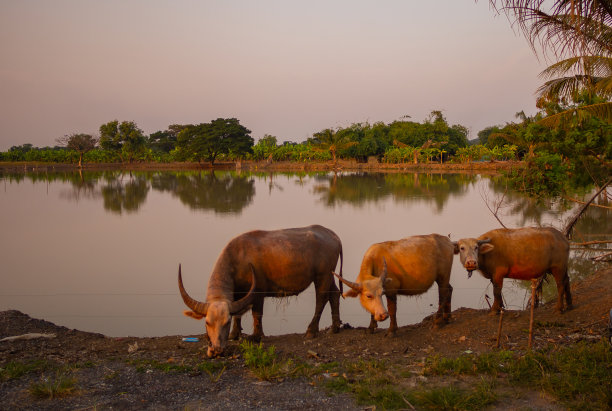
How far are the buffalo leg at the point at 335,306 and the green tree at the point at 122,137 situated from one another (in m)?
73.7

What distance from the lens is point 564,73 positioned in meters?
11.1

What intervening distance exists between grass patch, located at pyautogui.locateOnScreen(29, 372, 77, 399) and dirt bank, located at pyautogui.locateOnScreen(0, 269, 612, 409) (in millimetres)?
58

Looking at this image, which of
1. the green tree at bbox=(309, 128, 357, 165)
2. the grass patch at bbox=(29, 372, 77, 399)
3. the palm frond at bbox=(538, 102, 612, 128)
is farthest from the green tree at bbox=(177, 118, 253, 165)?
the grass patch at bbox=(29, 372, 77, 399)

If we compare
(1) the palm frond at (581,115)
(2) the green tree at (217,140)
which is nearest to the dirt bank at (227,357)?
(1) the palm frond at (581,115)

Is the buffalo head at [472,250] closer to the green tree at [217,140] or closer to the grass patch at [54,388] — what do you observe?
the grass patch at [54,388]

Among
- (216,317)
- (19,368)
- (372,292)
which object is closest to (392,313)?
(372,292)

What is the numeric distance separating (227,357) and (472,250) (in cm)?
393

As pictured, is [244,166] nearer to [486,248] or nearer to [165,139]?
[165,139]

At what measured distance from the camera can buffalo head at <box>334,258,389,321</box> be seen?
235 inches

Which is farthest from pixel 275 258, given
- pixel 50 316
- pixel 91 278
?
pixel 91 278

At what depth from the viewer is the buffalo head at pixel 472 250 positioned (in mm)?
6676

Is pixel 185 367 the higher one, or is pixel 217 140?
pixel 217 140

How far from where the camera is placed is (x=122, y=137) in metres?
74.5

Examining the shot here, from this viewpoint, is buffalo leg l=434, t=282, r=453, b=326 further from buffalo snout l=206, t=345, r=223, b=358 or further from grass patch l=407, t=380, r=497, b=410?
buffalo snout l=206, t=345, r=223, b=358
